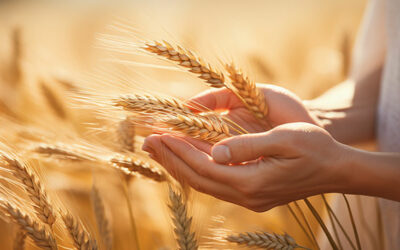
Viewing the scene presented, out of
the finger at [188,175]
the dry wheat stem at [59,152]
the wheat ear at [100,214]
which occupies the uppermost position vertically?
the finger at [188,175]

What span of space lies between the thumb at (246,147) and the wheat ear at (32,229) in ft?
1.28

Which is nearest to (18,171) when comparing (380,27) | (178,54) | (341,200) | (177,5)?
(178,54)

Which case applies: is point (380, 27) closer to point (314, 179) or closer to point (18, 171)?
point (314, 179)

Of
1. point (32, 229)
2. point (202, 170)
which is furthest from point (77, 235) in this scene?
point (202, 170)

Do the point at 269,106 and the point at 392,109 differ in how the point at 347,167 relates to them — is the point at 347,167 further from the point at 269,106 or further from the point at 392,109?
the point at 392,109

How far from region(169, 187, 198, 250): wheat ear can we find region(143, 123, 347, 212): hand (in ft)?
0.22

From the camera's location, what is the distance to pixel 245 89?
0.90 meters

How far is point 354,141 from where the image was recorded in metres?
1.30

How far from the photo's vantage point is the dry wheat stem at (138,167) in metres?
0.91

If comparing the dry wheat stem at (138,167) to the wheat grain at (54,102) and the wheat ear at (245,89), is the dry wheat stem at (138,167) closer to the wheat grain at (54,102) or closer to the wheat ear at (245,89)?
the wheat ear at (245,89)

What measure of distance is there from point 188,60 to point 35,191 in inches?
17.6

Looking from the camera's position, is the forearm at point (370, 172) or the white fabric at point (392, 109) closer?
the forearm at point (370, 172)

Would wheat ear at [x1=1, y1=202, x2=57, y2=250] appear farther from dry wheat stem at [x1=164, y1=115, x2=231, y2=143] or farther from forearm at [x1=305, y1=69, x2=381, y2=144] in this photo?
forearm at [x1=305, y1=69, x2=381, y2=144]

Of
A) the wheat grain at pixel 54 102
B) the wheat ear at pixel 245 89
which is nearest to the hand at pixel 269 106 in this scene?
the wheat ear at pixel 245 89
